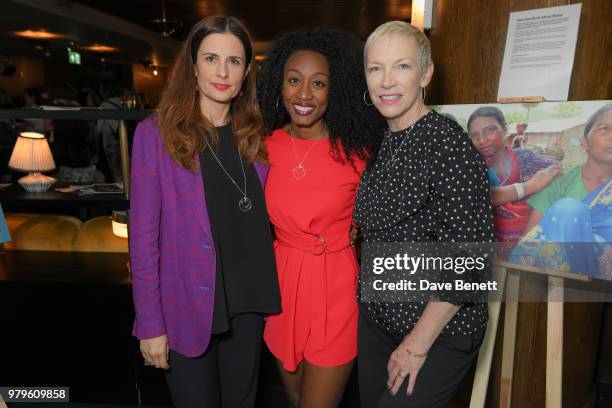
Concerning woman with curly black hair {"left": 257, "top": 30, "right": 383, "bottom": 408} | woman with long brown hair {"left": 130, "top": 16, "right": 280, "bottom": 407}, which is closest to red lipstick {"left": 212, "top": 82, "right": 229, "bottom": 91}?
woman with long brown hair {"left": 130, "top": 16, "right": 280, "bottom": 407}

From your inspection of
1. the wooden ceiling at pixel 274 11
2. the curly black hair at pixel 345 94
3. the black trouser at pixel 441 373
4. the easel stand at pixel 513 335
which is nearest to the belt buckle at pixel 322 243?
the curly black hair at pixel 345 94

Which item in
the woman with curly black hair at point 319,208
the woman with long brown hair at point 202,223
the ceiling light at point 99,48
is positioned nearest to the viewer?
the woman with long brown hair at point 202,223

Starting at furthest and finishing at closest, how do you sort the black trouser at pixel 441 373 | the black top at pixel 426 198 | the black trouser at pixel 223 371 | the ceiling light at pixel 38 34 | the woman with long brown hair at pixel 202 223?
the ceiling light at pixel 38 34 → the black trouser at pixel 223 371 → the woman with long brown hair at pixel 202 223 → the black trouser at pixel 441 373 → the black top at pixel 426 198

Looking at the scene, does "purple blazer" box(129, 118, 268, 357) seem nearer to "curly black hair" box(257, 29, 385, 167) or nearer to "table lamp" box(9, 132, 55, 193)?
"curly black hair" box(257, 29, 385, 167)

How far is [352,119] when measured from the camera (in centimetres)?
167

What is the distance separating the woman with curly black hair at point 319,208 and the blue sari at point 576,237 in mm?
640

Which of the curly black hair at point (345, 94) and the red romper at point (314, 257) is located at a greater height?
the curly black hair at point (345, 94)

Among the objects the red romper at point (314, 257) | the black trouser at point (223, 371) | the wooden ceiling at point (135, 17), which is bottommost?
the black trouser at point (223, 371)

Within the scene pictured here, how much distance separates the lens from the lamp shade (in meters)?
2.55

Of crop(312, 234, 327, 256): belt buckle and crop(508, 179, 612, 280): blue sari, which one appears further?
crop(312, 234, 327, 256): belt buckle

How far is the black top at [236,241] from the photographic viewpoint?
1467mm

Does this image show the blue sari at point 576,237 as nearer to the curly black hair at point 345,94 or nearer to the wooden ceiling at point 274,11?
the curly black hair at point 345,94

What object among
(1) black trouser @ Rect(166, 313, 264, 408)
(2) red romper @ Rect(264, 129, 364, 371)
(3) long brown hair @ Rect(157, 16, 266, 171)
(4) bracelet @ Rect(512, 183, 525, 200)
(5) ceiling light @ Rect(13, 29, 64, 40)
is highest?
(5) ceiling light @ Rect(13, 29, 64, 40)

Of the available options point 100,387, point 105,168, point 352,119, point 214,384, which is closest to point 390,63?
point 352,119
